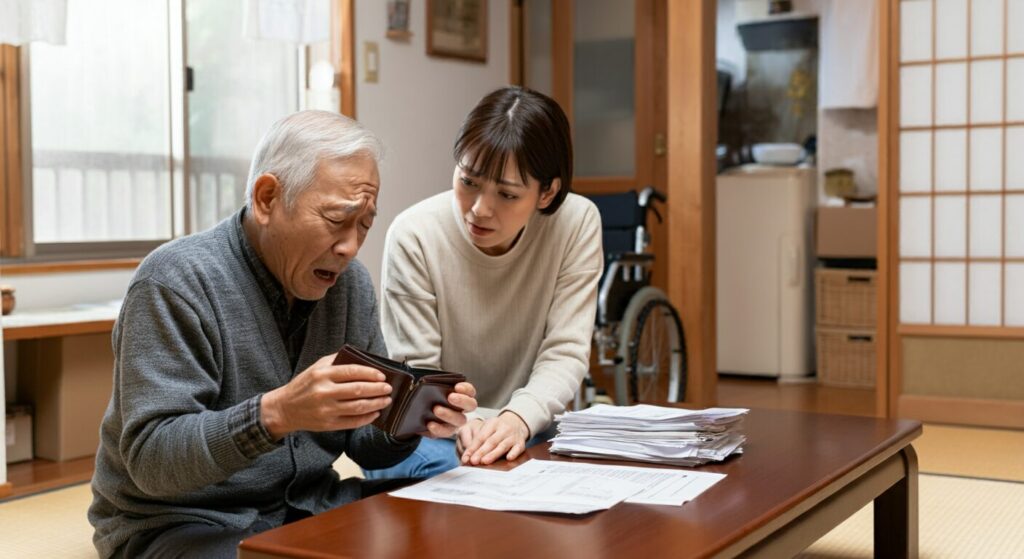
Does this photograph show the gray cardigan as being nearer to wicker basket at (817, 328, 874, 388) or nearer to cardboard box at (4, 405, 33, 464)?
cardboard box at (4, 405, 33, 464)

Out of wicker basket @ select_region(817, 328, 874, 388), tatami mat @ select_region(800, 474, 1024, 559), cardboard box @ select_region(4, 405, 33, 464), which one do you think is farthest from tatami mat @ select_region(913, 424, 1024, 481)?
cardboard box @ select_region(4, 405, 33, 464)

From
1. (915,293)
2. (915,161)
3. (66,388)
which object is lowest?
(66,388)

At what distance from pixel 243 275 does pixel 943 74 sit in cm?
345

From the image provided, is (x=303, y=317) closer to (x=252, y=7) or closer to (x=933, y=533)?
(x=933, y=533)

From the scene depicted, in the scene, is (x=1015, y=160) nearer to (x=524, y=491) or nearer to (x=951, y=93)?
(x=951, y=93)

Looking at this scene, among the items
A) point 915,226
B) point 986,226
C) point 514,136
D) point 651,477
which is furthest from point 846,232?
point 651,477

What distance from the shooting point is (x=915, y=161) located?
441cm

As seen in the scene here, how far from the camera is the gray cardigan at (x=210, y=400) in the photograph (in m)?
1.51

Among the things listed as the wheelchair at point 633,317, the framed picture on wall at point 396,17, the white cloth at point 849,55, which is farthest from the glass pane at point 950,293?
the framed picture on wall at point 396,17

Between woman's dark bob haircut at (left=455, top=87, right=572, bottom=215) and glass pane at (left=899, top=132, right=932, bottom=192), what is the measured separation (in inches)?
102

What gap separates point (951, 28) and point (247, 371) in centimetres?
353

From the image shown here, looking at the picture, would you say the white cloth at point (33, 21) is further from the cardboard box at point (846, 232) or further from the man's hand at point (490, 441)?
the cardboard box at point (846, 232)

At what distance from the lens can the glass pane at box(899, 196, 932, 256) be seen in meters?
4.40

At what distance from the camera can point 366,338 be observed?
1927 millimetres
